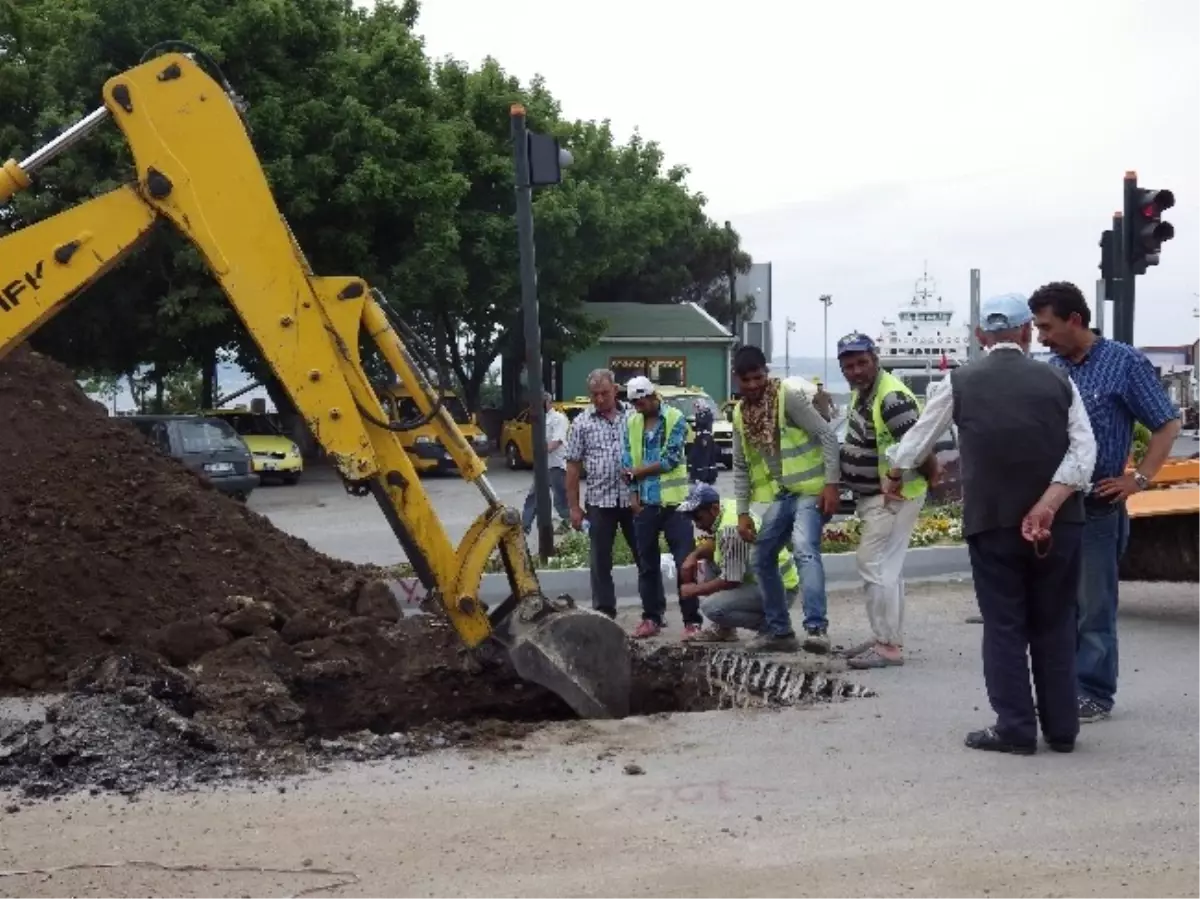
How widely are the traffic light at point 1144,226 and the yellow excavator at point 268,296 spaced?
779 cm

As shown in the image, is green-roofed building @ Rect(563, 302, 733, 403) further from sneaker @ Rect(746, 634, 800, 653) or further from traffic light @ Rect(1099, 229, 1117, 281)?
sneaker @ Rect(746, 634, 800, 653)

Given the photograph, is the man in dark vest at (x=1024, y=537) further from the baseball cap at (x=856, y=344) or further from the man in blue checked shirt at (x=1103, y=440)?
the baseball cap at (x=856, y=344)

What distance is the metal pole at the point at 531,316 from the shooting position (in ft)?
39.5

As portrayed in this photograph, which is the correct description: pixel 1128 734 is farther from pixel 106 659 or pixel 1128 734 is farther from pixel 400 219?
pixel 400 219

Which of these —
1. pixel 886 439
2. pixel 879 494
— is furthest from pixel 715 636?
pixel 886 439

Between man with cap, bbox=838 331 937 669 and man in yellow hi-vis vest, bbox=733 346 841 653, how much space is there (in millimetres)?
356

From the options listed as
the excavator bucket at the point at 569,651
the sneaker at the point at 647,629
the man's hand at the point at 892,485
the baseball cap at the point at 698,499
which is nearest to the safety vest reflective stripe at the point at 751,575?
the baseball cap at the point at 698,499

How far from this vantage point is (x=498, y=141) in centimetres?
3272

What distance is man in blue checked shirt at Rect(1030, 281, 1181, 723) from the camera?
7043 millimetres

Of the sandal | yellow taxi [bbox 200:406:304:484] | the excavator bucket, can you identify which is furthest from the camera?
yellow taxi [bbox 200:406:304:484]

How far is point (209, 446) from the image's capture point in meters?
22.4

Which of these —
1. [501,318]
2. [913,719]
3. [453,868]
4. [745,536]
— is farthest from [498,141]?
[453,868]

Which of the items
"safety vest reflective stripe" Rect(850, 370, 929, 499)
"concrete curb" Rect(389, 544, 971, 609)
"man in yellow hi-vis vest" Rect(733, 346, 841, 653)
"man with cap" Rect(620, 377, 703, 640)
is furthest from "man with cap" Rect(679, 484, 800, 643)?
"concrete curb" Rect(389, 544, 971, 609)

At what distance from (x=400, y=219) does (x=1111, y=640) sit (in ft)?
74.7
